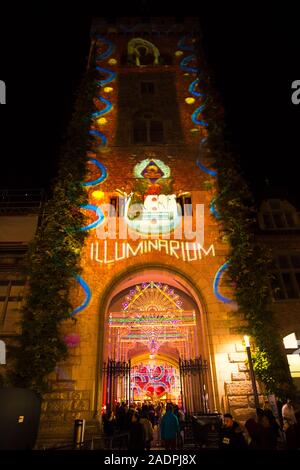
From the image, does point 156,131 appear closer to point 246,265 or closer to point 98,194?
point 98,194

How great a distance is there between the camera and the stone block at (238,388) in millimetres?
10180

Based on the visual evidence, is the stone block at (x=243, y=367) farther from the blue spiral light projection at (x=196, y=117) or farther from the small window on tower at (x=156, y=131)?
the blue spiral light projection at (x=196, y=117)

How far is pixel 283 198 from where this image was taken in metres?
19.9

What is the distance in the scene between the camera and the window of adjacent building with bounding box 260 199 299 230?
1855cm

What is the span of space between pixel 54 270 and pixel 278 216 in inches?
525

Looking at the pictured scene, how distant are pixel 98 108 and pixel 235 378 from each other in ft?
45.4

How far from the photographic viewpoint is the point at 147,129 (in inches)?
657

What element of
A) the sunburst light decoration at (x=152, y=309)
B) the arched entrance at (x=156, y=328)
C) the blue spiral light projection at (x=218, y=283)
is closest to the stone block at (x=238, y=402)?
the arched entrance at (x=156, y=328)

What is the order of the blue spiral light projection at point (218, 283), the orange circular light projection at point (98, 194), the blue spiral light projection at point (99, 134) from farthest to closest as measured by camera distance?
the blue spiral light projection at point (99, 134)
the orange circular light projection at point (98, 194)
the blue spiral light projection at point (218, 283)

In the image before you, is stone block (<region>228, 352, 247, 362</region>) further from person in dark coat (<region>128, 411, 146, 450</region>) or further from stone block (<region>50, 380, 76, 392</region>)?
stone block (<region>50, 380, 76, 392</region>)

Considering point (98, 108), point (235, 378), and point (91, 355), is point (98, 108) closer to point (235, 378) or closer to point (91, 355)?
point (91, 355)

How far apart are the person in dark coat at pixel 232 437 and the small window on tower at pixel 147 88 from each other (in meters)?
16.7

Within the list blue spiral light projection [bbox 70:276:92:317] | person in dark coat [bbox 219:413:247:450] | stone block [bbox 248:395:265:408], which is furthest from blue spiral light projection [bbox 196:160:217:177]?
person in dark coat [bbox 219:413:247:450]
